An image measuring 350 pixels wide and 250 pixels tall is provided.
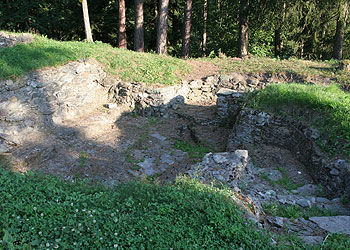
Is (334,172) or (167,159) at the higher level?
(334,172)

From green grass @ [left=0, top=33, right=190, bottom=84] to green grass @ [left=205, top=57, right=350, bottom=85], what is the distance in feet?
7.53

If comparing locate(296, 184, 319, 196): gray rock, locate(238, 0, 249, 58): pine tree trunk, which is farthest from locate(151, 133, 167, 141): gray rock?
locate(238, 0, 249, 58): pine tree trunk

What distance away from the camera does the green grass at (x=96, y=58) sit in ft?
30.1

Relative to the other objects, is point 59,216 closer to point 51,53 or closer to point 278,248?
point 278,248

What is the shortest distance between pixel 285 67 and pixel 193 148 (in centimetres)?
695

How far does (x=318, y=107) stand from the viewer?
7.31 meters

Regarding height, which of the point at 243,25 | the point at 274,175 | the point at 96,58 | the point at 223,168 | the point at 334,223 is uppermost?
the point at 243,25

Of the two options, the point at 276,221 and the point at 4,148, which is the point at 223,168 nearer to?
the point at 276,221

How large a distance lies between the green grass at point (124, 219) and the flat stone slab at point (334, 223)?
3.81 ft

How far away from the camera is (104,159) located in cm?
738

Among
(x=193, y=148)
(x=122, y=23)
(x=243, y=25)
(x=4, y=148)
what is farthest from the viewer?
(x=243, y=25)

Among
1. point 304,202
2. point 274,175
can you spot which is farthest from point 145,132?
point 304,202

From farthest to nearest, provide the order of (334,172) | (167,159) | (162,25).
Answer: (162,25) < (167,159) < (334,172)

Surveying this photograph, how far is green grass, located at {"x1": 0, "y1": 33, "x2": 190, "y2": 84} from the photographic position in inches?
362
